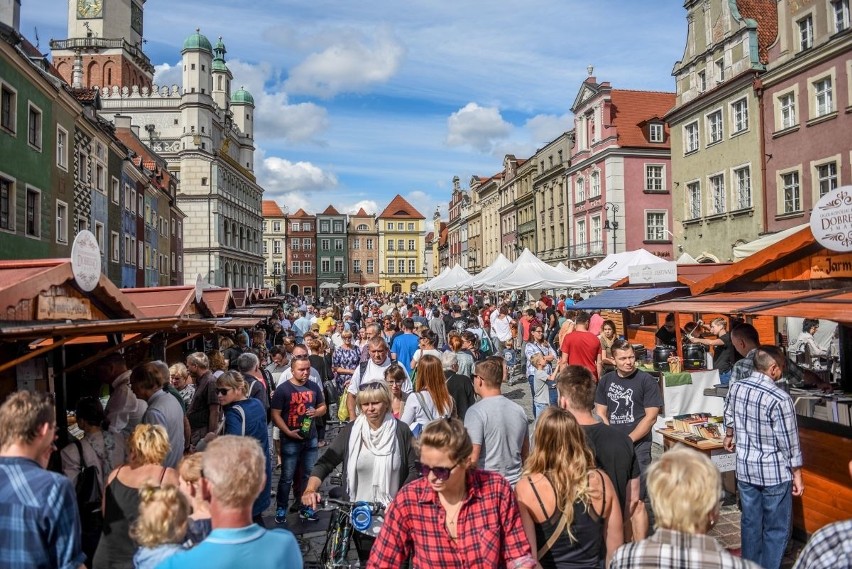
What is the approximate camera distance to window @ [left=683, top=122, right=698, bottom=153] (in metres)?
28.8

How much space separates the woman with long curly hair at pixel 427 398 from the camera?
18.9 ft

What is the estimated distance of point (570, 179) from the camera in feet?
152

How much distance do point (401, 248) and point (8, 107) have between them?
299 feet

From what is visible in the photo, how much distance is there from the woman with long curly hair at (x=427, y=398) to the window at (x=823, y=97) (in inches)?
821

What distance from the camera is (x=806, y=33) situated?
2208cm

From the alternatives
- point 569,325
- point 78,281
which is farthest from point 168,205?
point 78,281

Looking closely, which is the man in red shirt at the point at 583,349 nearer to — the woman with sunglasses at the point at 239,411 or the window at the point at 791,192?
the woman with sunglasses at the point at 239,411

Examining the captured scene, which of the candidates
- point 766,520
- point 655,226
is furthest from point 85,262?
point 655,226

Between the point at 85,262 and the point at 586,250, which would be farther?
the point at 586,250

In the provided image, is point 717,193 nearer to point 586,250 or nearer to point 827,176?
point 827,176

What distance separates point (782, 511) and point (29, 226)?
1933 cm

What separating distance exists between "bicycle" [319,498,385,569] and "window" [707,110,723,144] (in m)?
26.8

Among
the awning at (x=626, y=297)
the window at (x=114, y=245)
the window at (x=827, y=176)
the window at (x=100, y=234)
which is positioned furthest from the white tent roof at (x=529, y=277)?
the window at (x=114, y=245)

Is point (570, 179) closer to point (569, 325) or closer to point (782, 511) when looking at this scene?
point (569, 325)
